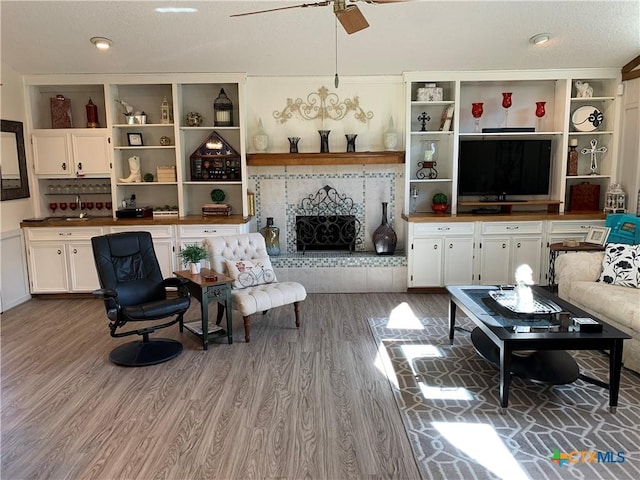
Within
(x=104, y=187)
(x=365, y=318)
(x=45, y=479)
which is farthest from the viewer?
(x=104, y=187)

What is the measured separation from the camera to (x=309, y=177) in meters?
6.17

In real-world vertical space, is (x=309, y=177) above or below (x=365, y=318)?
above

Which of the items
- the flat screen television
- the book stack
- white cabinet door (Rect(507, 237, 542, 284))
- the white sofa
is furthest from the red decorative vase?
the book stack

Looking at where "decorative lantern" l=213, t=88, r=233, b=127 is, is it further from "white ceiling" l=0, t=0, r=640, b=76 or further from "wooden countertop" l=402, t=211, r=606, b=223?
"wooden countertop" l=402, t=211, r=606, b=223

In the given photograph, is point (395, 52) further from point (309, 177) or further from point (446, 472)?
point (446, 472)

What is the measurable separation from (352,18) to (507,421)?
268 cm

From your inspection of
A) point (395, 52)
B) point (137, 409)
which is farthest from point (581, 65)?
point (137, 409)

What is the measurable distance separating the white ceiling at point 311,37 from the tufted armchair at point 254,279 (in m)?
2.06

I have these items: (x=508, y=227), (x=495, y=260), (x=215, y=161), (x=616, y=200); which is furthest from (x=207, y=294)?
(x=616, y=200)

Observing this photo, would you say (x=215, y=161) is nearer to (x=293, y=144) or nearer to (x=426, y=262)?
(x=293, y=144)

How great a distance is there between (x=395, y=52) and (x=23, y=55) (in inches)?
158

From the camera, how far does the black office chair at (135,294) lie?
3834 mm

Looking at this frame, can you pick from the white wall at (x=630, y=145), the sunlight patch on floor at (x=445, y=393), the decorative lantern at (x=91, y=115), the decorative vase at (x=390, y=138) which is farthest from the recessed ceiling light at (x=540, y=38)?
the decorative lantern at (x=91, y=115)

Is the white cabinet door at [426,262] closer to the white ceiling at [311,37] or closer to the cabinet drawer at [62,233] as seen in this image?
the white ceiling at [311,37]
